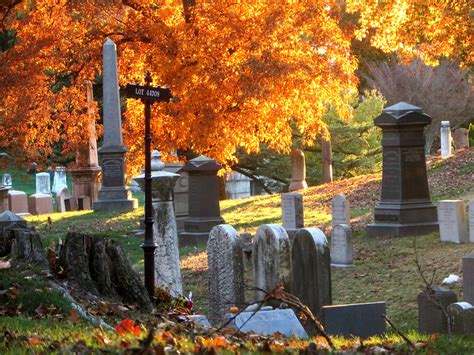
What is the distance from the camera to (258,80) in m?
24.3

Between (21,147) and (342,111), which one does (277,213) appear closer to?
(342,111)

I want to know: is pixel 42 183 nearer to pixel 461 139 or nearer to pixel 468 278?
pixel 461 139

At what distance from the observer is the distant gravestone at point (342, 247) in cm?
1560

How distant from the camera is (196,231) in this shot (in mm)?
21016

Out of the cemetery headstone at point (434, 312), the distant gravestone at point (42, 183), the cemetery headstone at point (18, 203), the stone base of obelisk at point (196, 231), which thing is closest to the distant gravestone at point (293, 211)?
the stone base of obelisk at point (196, 231)

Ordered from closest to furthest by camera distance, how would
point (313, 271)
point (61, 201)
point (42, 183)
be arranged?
point (313, 271) < point (61, 201) < point (42, 183)

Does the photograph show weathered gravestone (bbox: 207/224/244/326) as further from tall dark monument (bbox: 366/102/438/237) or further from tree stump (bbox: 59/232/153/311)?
tall dark monument (bbox: 366/102/438/237)

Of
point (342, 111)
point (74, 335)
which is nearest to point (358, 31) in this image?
point (342, 111)

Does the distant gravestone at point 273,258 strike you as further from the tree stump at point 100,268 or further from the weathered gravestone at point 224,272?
the tree stump at point 100,268

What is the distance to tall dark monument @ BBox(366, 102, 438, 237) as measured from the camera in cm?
1825

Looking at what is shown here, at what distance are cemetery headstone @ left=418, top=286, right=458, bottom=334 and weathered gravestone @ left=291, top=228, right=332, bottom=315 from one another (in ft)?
5.09

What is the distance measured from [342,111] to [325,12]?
3.41 m

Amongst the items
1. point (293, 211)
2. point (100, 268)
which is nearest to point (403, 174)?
point (293, 211)

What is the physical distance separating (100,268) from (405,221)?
9.56 m
